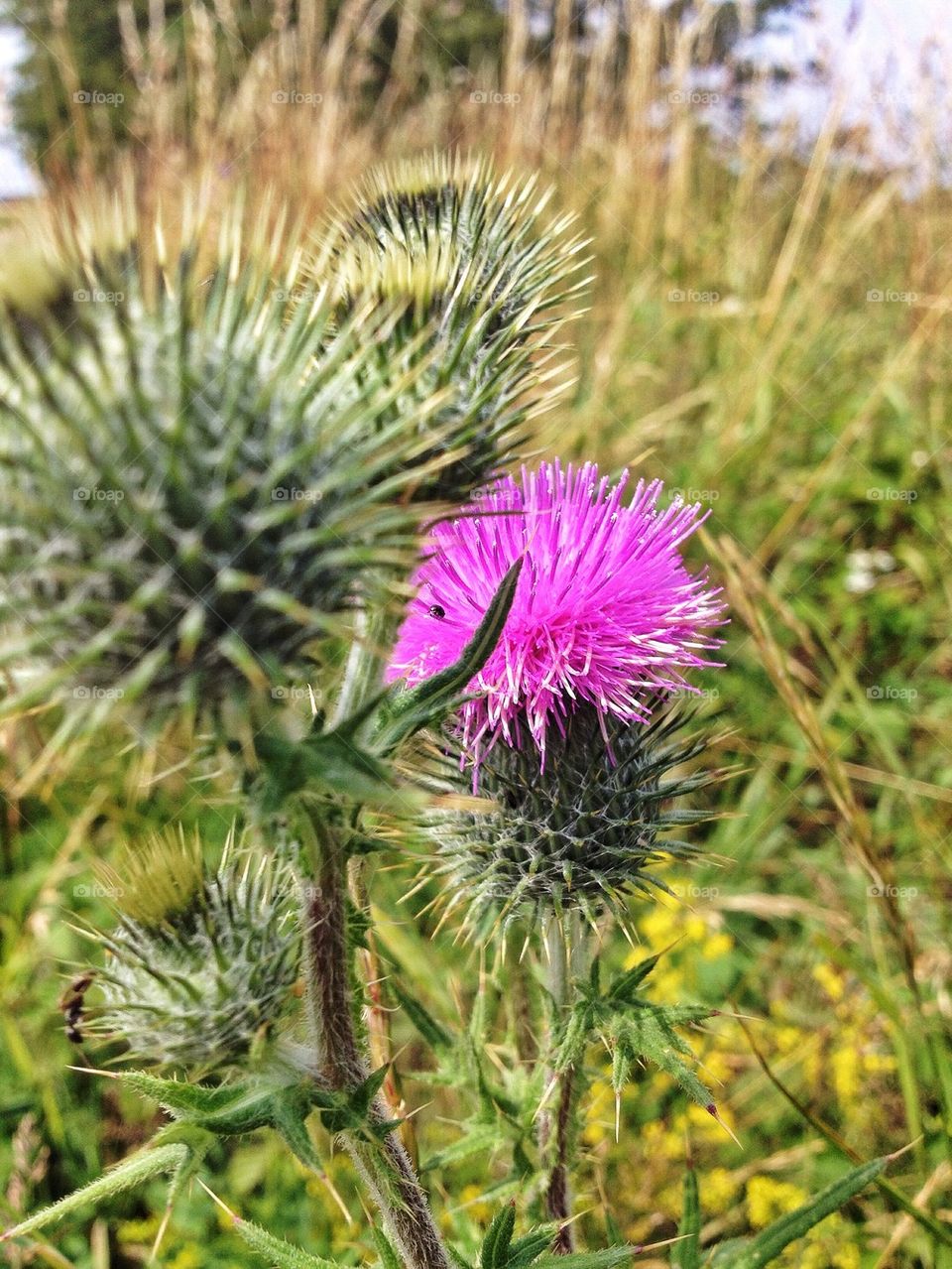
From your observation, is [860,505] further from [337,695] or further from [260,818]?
[260,818]

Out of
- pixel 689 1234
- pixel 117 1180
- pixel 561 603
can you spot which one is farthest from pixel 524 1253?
pixel 561 603

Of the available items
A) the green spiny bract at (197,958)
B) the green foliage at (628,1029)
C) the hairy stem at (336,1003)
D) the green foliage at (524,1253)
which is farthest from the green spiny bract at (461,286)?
the green foliage at (524,1253)

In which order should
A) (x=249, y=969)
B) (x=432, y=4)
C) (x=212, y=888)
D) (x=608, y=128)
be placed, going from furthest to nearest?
(x=432, y=4) < (x=608, y=128) < (x=212, y=888) < (x=249, y=969)

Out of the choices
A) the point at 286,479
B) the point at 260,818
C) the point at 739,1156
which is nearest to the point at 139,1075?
the point at 260,818

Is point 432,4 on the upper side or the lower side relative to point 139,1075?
upper

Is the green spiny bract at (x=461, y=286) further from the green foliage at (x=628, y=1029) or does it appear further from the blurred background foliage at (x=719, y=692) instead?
the green foliage at (x=628, y=1029)

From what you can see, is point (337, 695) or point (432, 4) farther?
point (432, 4)
